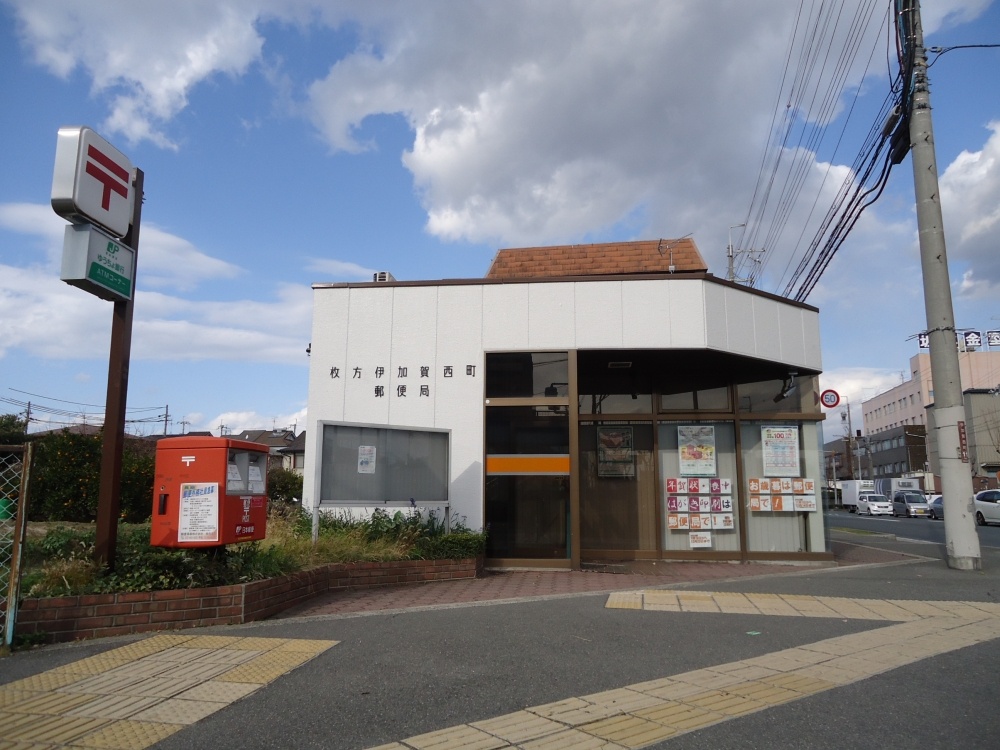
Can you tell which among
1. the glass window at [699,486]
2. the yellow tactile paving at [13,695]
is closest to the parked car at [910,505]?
the glass window at [699,486]

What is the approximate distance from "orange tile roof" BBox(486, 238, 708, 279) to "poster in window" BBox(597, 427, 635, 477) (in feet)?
18.0

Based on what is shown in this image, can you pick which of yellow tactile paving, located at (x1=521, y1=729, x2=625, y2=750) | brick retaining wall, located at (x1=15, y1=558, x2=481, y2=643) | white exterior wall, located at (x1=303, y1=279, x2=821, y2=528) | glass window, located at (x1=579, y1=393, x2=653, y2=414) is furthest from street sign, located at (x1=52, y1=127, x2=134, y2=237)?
glass window, located at (x1=579, y1=393, x2=653, y2=414)

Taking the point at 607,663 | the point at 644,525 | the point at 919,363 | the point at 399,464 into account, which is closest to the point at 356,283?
the point at 399,464

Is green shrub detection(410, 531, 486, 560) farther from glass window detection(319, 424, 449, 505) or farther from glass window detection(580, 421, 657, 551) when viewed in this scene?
glass window detection(580, 421, 657, 551)

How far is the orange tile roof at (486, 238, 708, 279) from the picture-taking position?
18.9 metres

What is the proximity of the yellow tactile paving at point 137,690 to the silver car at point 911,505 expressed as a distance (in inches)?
1743

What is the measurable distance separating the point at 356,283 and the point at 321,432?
3.53 meters

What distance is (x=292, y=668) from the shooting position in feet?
18.8

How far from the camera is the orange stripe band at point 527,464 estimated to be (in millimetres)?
12305

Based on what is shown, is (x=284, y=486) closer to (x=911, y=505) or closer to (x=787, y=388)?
(x=787, y=388)

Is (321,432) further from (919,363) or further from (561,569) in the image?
(919,363)

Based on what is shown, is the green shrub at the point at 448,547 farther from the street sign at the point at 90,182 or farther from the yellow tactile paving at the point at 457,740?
the yellow tactile paving at the point at 457,740

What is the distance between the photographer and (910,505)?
4312 cm

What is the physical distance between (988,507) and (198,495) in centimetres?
3331
